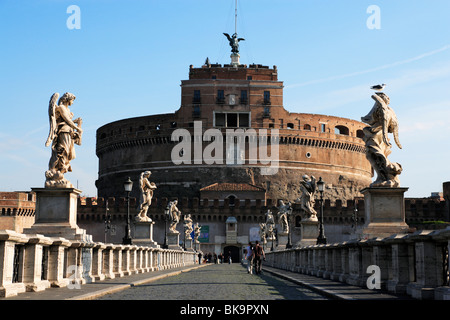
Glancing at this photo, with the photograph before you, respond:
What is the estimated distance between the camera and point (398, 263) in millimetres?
9461

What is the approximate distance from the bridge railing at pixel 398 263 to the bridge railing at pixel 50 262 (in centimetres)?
480

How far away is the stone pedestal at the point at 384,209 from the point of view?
11828mm

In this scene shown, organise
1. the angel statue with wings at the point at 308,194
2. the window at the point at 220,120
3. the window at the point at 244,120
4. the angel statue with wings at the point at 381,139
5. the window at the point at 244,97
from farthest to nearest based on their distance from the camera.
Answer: the window at the point at 220,120 < the window at the point at 244,120 < the window at the point at 244,97 < the angel statue with wings at the point at 308,194 < the angel statue with wings at the point at 381,139

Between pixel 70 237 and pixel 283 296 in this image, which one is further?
pixel 70 237

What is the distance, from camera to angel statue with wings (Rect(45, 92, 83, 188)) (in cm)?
1266

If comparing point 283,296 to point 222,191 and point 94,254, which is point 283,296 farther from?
point 222,191

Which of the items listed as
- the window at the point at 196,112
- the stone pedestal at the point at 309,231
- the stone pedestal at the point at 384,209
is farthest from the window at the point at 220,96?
the stone pedestal at the point at 384,209

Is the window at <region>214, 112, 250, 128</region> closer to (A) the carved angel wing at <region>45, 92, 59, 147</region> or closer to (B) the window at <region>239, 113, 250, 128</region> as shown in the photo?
(B) the window at <region>239, 113, 250, 128</region>

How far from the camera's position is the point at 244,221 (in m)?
72.9

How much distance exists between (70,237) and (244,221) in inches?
2413

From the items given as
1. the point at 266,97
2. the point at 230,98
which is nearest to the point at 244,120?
the point at 230,98

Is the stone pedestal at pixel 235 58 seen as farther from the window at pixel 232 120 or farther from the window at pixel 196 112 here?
the window at pixel 196 112

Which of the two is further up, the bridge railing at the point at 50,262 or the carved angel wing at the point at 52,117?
the carved angel wing at the point at 52,117
